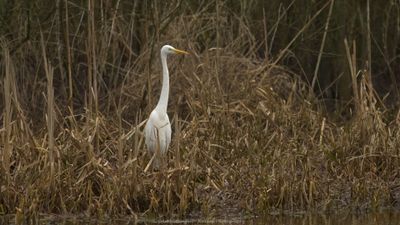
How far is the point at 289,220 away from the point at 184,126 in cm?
278

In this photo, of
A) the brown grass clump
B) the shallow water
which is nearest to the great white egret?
the brown grass clump

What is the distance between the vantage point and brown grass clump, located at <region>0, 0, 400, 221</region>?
29.8 feet

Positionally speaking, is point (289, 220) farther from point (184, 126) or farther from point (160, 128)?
point (184, 126)

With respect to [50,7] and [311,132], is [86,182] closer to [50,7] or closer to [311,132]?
[311,132]

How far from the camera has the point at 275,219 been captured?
904cm

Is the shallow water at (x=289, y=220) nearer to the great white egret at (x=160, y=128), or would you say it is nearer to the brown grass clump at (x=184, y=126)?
the brown grass clump at (x=184, y=126)

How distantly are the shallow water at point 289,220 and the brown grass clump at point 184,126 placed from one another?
112mm

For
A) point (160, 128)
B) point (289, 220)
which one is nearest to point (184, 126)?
point (160, 128)

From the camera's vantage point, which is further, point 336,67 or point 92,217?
point 336,67

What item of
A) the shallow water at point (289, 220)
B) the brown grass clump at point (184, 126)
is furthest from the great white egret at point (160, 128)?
the shallow water at point (289, 220)

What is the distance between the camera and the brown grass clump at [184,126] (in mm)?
9070

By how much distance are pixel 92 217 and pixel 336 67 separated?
663 centimetres

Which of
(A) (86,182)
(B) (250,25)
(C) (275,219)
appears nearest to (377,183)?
(C) (275,219)

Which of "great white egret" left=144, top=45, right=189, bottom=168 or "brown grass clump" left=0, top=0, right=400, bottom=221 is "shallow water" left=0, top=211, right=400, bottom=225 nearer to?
"brown grass clump" left=0, top=0, right=400, bottom=221
